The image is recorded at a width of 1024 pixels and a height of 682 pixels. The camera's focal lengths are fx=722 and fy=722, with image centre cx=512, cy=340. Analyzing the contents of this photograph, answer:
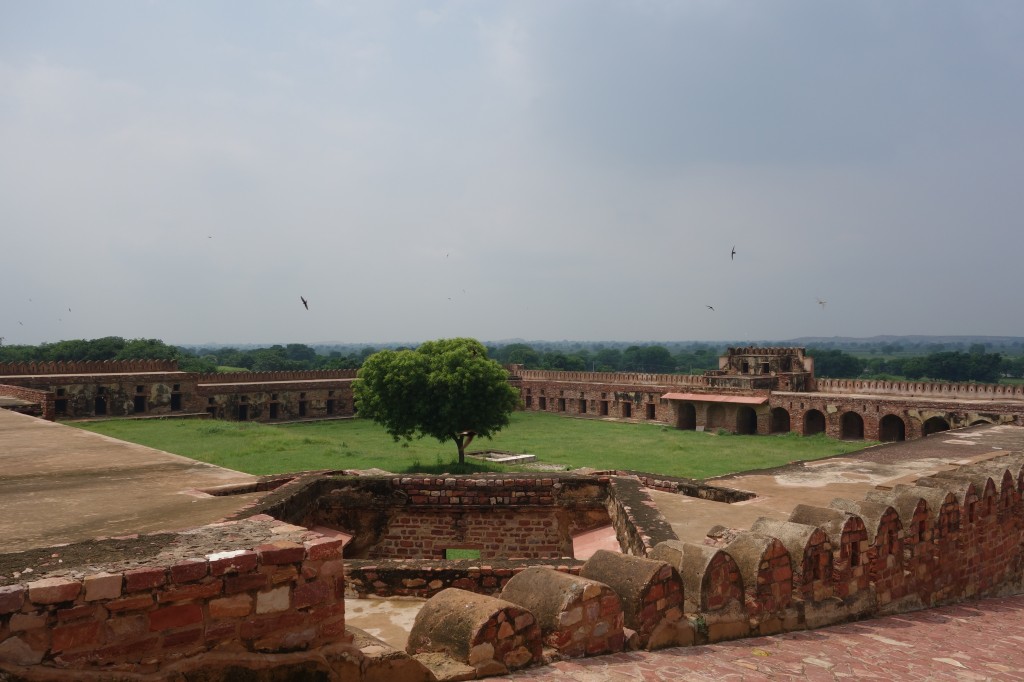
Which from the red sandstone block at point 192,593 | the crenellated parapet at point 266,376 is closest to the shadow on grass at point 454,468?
the crenellated parapet at point 266,376

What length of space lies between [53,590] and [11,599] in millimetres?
133

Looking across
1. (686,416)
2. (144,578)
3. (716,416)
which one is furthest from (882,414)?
(144,578)

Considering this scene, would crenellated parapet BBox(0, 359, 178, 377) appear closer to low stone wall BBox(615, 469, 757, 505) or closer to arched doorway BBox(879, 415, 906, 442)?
low stone wall BBox(615, 469, 757, 505)

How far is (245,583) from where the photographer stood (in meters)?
3.17

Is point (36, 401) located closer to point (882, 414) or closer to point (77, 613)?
point (77, 613)

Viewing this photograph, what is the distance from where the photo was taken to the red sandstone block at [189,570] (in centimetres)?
299

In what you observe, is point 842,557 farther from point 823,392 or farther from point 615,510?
point 823,392

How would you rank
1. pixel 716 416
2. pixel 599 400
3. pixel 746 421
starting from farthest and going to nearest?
pixel 599 400 → pixel 716 416 → pixel 746 421

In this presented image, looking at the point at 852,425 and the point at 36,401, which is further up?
the point at 36,401

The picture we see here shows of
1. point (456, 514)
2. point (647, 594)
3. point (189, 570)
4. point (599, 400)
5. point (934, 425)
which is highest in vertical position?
point (189, 570)

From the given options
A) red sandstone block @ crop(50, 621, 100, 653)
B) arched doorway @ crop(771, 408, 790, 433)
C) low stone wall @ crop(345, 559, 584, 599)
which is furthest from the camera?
arched doorway @ crop(771, 408, 790, 433)

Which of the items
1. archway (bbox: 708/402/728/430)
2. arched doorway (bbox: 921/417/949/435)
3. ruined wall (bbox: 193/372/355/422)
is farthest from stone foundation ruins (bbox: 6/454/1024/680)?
ruined wall (bbox: 193/372/355/422)

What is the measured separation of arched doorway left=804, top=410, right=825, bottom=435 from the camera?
32.1m

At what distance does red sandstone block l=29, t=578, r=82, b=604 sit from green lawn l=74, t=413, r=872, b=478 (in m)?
17.4
